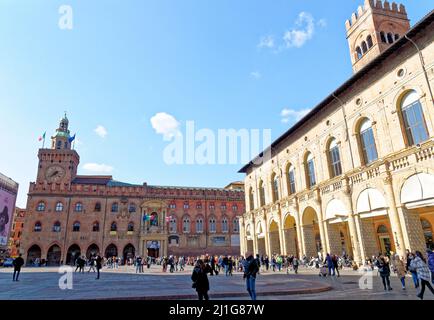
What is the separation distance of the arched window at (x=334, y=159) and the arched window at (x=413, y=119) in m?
6.05

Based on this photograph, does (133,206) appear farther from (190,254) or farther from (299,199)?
(299,199)

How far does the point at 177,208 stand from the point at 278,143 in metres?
28.6

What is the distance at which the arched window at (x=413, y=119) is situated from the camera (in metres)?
16.2

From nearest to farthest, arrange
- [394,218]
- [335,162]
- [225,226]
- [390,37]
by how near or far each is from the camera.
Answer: [394,218], [335,162], [390,37], [225,226]

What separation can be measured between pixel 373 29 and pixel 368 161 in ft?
72.5

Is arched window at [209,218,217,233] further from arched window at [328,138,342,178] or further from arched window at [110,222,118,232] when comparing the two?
arched window at [328,138,342,178]

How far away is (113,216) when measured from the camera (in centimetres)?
5038

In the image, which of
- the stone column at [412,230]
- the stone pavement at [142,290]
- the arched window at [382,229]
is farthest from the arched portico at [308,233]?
the stone pavement at [142,290]

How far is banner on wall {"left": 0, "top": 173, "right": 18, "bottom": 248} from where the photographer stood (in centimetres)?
5069

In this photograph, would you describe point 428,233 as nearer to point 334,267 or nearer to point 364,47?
point 334,267

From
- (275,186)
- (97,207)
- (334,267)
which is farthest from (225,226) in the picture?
(334,267)

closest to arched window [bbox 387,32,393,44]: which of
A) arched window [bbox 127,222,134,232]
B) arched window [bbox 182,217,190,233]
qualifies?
arched window [bbox 182,217,190,233]

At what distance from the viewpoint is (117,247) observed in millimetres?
48625
